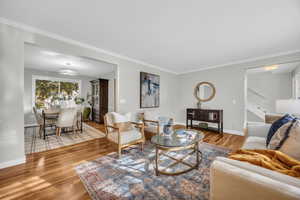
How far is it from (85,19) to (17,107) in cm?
194

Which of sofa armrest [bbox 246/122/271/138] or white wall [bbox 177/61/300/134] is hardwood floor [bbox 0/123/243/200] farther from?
white wall [bbox 177/61/300/134]

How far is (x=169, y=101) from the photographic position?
532cm

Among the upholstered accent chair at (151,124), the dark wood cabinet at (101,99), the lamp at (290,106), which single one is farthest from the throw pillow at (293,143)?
the dark wood cabinet at (101,99)

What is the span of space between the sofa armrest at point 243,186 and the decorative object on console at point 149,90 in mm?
3287

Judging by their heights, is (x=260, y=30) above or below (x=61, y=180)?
above

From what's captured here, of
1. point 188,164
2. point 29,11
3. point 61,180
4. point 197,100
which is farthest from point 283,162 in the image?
point 197,100

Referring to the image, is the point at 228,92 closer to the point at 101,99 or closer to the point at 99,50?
the point at 99,50

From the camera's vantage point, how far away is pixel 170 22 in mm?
2033

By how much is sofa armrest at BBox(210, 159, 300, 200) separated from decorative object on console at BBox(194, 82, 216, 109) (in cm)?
413

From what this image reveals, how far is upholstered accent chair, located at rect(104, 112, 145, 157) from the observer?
245 centimetres

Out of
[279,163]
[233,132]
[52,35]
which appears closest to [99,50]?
[52,35]

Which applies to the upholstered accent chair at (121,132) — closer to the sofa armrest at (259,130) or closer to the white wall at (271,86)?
the sofa armrest at (259,130)

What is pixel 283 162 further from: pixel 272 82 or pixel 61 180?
pixel 272 82

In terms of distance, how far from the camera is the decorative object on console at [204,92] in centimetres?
467
